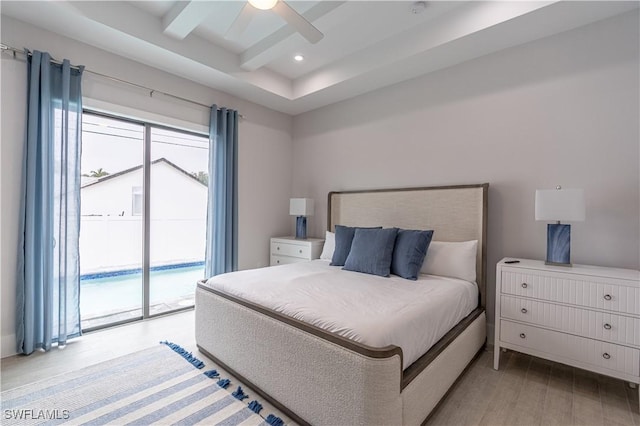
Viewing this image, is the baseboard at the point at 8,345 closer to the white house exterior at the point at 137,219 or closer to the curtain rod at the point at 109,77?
the white house exterior at the point at 137,219

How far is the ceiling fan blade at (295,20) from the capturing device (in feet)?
5.93

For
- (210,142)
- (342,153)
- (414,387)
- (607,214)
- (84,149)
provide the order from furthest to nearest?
(342,153)
(210,142)
(84,149)
(607,214)
(414,387)

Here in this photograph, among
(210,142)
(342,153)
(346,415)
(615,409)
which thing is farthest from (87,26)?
(615,409)

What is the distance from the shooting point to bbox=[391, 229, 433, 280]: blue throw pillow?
2506 millimetres

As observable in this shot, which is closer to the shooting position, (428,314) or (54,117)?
(428,314)

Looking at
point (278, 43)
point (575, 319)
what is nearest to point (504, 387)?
→ point (575, 319)

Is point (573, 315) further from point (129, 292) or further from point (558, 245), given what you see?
point (129, 292)

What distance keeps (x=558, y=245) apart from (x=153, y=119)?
3.94m

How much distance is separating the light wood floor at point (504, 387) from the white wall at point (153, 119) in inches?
19.8

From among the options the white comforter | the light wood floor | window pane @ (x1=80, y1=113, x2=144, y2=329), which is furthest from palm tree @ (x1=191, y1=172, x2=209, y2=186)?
the light wood floor

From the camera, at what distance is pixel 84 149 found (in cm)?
289

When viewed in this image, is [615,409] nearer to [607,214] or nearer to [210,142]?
[607,214]

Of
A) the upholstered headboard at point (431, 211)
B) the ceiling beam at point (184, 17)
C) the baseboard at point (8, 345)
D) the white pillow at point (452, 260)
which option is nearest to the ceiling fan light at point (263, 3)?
the ceiling beam at point (184, 17)

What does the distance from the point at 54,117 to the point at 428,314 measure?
3.33 metres
